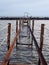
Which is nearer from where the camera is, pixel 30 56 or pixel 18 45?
pixel 30 56

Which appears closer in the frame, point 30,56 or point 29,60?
point 29,60

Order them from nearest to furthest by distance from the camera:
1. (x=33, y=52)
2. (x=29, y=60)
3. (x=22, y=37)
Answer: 1. (x=29, y=60)
2. (x=33, y=52)
3. (x=22, y=37)

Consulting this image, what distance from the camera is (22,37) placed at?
28469 millimetres

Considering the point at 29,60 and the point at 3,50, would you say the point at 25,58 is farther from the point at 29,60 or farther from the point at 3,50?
the point at 3,50

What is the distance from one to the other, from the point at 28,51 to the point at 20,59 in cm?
336

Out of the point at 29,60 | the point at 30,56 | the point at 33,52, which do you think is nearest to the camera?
the point at 29,60

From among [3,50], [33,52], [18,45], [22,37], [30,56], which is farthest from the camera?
[22,37]

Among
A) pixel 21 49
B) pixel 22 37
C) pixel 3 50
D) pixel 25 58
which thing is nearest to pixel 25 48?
pixel 21 49

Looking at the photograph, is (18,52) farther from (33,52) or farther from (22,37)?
(22,37)

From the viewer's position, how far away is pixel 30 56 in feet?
61.1

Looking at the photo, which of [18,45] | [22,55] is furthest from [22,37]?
[22,55]

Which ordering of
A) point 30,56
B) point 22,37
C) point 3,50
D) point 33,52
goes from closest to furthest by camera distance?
point 30,56
point 33,52
point 3,50
point 22,37

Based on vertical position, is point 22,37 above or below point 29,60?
above

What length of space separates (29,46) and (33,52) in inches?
95.4
